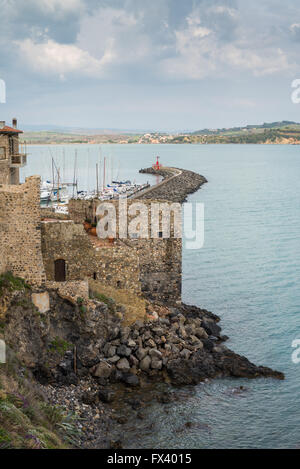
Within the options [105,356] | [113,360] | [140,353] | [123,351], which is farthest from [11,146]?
[140,353]

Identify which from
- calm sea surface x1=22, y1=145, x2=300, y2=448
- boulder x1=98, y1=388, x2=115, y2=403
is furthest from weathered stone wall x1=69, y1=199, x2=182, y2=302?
boulder x1=98, y1=388, x2=115, y2=403

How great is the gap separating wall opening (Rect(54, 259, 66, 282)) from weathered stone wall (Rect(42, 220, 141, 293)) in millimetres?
139

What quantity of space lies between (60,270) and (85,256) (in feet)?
4.69

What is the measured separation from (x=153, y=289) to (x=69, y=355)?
30.5 ft

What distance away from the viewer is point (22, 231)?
23.0 meters

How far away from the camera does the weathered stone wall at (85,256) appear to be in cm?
2506

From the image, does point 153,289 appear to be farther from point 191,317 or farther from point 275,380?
point 275,380

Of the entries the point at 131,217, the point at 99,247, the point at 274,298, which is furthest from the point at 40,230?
the point at 274,298

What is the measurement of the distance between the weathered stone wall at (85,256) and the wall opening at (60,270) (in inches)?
5.5

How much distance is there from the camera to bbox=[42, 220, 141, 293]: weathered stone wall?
25.1 m

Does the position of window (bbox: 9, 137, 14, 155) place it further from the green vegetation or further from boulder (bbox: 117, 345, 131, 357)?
the green vegetation

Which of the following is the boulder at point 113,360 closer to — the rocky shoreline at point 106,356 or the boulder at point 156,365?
the rocky shoreline at point 106,356

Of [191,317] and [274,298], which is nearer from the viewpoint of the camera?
[191,317]
